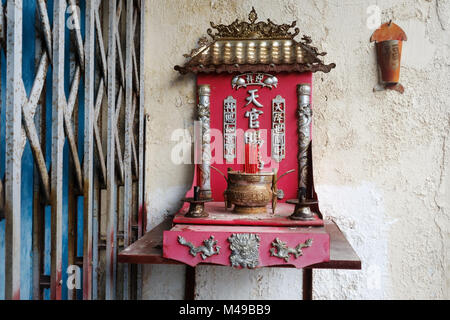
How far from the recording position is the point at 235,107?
267 cm

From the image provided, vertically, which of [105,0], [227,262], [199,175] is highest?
[105,0]

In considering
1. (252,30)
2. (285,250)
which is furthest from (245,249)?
(252,30)

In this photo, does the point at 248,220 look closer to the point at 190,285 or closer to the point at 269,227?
the point at 269,227

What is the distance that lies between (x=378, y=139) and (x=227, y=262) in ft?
5.06

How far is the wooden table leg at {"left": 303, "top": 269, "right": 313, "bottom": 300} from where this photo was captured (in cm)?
270

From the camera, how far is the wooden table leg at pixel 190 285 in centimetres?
277

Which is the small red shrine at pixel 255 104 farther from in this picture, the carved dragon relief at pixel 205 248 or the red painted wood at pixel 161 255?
the carved dragon relief at pixel 205 248

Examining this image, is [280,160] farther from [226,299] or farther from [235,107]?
[226,299]

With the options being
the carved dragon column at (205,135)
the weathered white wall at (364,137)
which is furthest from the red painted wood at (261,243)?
the weathered white wall at (364,137)

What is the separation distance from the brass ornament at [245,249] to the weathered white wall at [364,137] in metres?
0.96

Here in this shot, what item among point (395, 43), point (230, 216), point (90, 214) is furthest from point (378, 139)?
point (90, 214)

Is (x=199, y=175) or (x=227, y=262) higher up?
(x=199, y=175)

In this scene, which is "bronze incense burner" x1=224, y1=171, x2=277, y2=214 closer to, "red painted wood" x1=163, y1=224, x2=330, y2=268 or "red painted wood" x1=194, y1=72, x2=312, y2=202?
"red painted wood" x1=163, y1=224, x2=330, y2=268

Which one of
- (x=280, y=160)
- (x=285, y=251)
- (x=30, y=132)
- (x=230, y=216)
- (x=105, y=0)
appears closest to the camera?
(x=30, y=132)
